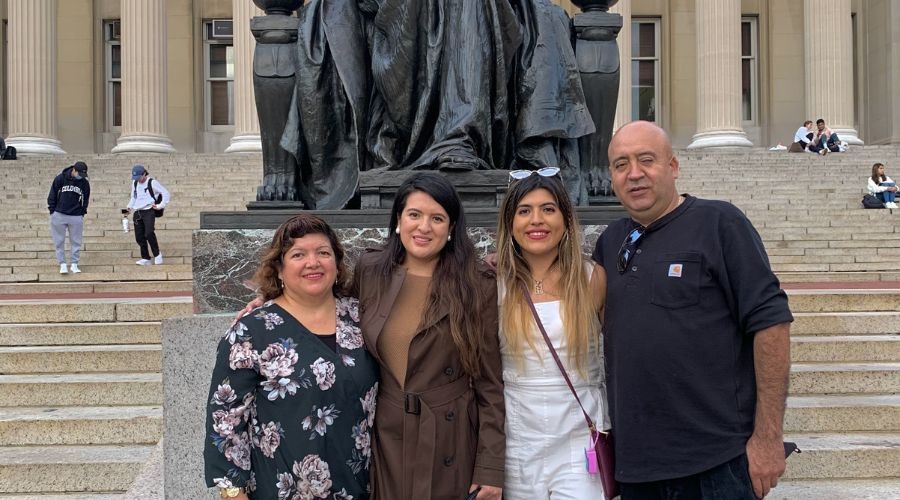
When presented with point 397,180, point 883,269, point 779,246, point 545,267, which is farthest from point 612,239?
point 779,246

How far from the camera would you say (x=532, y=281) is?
2719 mm

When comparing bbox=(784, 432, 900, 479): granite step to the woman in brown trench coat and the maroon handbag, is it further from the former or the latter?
the woman in brown trench coat

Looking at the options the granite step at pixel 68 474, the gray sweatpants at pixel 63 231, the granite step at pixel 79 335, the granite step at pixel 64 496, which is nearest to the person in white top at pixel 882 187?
the gray sweatpants at pixel 63 231

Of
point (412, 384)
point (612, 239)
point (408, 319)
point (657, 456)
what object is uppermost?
point (612, 239)

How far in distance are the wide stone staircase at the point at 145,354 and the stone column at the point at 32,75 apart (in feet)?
37.0

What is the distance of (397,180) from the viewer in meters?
4.38

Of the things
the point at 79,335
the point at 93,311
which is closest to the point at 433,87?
the point at 79,335

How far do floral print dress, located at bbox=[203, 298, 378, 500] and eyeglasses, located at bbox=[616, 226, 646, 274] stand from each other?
841 millimetres

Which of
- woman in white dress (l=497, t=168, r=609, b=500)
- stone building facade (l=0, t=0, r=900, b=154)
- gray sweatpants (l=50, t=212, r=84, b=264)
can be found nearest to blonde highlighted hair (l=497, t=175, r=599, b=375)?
woman in white dress (l=497, t=168, r=609, b=500)

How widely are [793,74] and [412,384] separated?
106ft

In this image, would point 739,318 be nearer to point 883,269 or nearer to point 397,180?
point 397,180

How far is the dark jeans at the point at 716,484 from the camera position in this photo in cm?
251

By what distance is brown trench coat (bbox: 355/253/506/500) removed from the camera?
258 cm

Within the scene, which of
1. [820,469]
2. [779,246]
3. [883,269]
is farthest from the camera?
[779,246]
